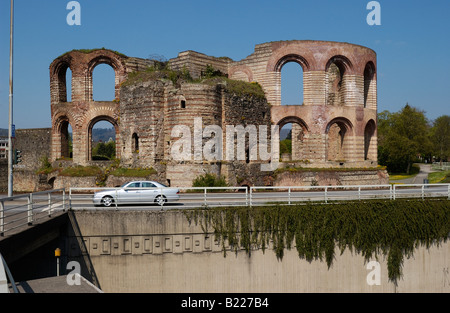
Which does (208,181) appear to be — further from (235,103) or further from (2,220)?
(2,220)

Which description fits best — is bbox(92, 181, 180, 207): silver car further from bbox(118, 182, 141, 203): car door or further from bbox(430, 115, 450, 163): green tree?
bbox(430, 115, 450, 163): green tree

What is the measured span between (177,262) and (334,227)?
625 centimetres

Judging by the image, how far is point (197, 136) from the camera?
2539 centimetres

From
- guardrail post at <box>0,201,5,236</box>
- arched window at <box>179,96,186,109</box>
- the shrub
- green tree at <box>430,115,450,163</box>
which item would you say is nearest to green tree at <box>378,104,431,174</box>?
green tree at <box>430,115,450,163</box>

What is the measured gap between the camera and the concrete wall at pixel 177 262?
14.4 m

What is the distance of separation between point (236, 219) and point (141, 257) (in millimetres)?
3764

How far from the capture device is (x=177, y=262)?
48.5ft

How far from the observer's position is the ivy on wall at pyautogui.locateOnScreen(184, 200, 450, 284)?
15250 millimetres
